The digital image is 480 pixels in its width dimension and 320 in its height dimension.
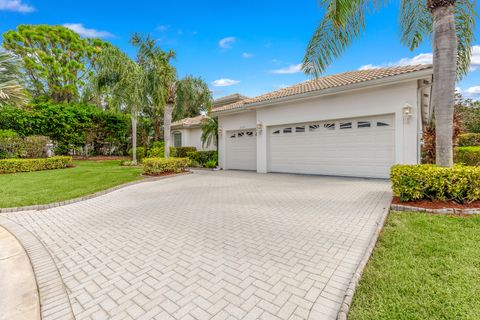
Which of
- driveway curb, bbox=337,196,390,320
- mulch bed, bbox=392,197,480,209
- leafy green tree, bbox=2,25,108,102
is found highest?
leafy green tree, bbox=2,25,108,102

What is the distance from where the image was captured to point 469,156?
1246 centimetres

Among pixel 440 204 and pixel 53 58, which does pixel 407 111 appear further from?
pixel 53 58

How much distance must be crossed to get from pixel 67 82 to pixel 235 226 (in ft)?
114

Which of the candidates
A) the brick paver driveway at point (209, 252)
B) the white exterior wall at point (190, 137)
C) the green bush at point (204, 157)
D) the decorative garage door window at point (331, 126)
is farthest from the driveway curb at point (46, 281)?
the white exterior wall at point (190, 137)

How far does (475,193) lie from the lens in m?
5.39

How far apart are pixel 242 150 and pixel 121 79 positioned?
8.86 metres

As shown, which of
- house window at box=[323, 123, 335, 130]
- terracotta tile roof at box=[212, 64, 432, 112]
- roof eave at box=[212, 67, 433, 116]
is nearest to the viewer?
roof eave at box=[212, 67, 433, 116]

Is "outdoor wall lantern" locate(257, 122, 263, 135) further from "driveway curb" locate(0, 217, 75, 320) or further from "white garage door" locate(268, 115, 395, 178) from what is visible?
"driveway curb" locate(0, 217, 75, 320)

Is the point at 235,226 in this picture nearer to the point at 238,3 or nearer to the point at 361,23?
the point at 361,23

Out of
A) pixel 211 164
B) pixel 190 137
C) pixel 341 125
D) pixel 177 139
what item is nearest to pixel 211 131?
pixel 211 164

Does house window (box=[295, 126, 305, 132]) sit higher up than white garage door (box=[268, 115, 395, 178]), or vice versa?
house window (box=[295, 126, 305, 132])

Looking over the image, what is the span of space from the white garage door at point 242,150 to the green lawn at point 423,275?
10449 millimetres

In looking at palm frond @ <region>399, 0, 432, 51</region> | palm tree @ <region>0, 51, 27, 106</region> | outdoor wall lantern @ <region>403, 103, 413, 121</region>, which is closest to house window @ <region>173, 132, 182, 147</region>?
palm tree @ <region>0, 51, 27, 106</region>

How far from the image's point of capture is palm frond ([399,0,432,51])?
7683 millimetres
